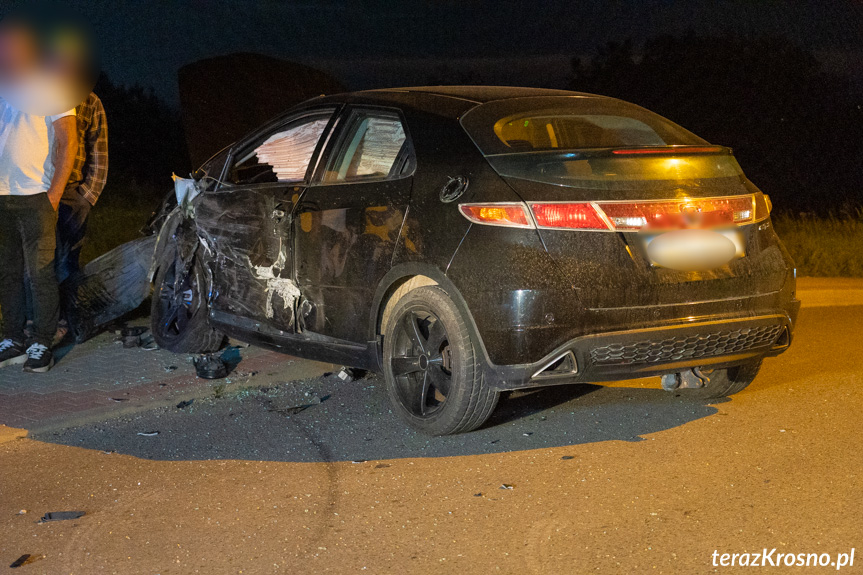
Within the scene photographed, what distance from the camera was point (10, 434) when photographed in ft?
18.3

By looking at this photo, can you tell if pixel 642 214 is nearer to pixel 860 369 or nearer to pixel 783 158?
pixel 860 369

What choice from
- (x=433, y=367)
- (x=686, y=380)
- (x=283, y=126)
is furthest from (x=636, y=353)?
(x=283, y=126)

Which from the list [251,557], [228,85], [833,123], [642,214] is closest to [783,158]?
[833,123]

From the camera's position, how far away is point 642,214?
4688 mm

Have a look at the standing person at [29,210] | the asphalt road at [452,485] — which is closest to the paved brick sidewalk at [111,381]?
the asphalt road at [452,485]

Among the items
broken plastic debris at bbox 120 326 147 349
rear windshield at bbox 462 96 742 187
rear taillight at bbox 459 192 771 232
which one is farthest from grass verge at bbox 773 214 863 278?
broken plastic debris at bbox 120 326 147 349

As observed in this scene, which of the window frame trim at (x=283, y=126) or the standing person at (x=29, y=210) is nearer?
the window frame trim at (x=283, y=126)

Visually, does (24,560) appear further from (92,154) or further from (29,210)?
(92,154)

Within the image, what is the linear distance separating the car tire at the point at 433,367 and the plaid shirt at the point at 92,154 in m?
3.69

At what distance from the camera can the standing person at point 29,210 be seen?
7.07m

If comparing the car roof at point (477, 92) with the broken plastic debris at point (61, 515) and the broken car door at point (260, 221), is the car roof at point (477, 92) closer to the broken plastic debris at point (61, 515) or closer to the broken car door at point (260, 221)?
the broken car door at point (260, 221)

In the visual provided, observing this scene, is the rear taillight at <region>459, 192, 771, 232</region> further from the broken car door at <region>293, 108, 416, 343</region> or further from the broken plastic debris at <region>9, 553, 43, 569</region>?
the broken plastic debris at <region>9, 553, 43, 569</region>

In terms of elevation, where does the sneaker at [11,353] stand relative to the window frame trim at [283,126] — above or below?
below

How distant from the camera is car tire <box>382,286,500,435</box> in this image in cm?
490
